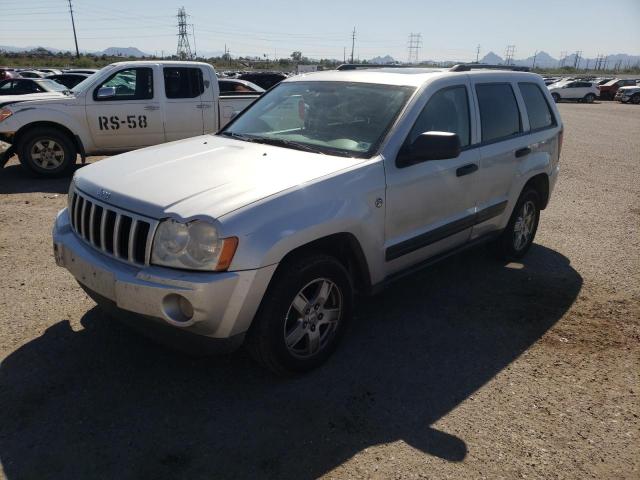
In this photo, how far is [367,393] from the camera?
306 centimetres

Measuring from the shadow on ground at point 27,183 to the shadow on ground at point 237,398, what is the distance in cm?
477

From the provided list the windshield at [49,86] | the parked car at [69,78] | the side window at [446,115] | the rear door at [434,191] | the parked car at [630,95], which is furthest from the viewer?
the parked car at [630,95]

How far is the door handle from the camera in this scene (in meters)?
3.89

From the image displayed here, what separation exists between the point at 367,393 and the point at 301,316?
1.98 ft

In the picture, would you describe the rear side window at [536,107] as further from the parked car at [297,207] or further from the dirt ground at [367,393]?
the dirt ground at [367,393]

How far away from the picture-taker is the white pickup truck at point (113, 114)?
26.6 ft

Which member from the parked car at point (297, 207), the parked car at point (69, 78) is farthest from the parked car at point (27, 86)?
the parked car at point (297, 207)

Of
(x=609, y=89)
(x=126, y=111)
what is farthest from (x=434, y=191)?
(x=609, y=89)

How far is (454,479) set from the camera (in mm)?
2434

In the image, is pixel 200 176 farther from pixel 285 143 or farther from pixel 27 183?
pixel 27 183

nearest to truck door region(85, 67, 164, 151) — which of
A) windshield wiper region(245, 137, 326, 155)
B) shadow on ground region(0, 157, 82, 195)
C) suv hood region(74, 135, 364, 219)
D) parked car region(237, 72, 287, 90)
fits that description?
shadow on ground region(0, 157, 82, 195)

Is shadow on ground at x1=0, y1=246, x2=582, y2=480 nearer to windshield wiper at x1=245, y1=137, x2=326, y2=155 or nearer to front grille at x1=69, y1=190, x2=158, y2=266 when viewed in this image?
front grille at x1=69, y1=190, x2=158, y2=266

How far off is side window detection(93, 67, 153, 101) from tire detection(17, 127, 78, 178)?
1113 mm

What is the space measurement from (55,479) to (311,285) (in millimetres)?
1610
